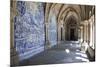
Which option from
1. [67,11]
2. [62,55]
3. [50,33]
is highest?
[67,11]

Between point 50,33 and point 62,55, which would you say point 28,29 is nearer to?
point 50,33

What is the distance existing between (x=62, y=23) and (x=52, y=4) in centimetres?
35

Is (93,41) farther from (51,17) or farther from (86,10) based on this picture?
(51,17)

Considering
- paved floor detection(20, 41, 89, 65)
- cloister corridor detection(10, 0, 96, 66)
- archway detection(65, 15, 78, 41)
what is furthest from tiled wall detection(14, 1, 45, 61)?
archway detection(65, 15, 78, 41)

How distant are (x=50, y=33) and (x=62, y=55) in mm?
417

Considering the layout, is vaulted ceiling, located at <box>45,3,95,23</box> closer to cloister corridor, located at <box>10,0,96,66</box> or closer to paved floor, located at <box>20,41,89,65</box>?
cloister corridor, located at <box>10,0,96,66</box>

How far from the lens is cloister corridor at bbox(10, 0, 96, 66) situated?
281 cm

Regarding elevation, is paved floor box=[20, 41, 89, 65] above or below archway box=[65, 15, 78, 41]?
below

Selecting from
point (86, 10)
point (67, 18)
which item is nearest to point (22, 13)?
point (67, 18)

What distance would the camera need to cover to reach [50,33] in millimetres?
3016

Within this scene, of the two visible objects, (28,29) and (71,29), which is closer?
(28,29)

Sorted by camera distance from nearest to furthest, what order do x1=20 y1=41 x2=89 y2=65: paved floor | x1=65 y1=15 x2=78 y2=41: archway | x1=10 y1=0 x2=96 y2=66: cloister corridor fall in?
x1=10 y1=0 x2=96 y2=66: cloister corridor, x1=20 y1=41 x2=89 y2=65: paved floor, x1=65 y1=15 x2=78 y2=41: archway

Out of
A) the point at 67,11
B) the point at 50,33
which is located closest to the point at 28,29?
the point at 50,33
